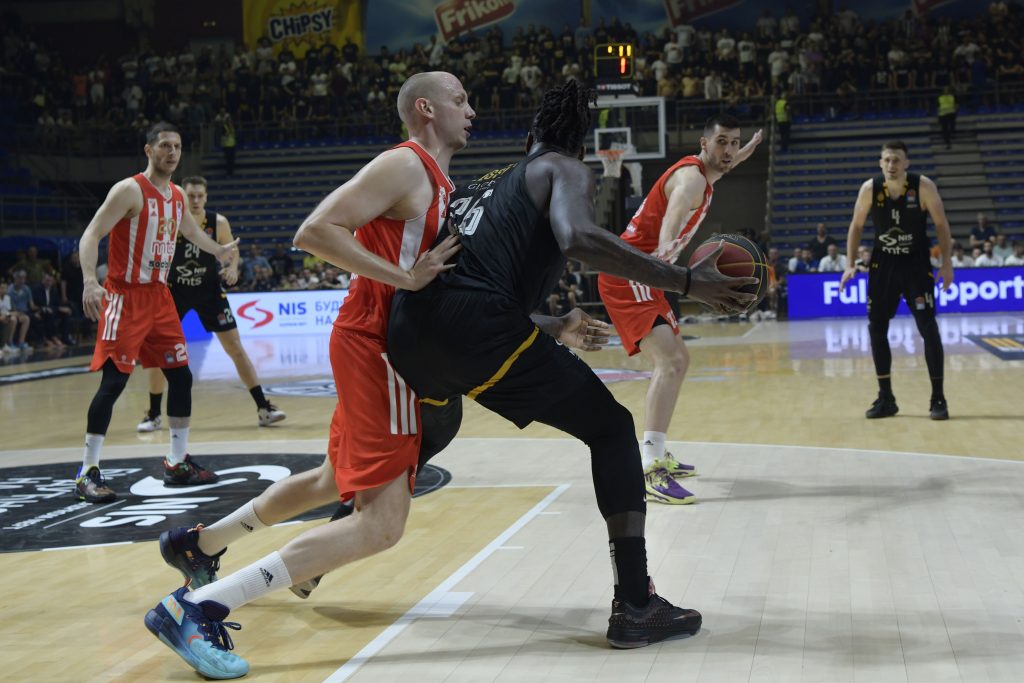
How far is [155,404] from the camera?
8.48m

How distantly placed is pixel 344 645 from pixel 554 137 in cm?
171

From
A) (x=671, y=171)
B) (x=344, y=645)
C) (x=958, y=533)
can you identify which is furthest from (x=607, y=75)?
(x=344, y=645)

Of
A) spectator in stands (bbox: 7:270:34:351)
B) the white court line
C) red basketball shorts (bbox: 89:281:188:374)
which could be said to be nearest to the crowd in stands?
spectator in stands (bbox: 7:270:34:351)

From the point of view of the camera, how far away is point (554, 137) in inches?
141

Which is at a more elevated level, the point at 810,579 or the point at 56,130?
the point at 56,130

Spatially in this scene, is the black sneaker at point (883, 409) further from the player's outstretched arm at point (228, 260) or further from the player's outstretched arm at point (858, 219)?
the player's outstretched arm at point (228, 260)

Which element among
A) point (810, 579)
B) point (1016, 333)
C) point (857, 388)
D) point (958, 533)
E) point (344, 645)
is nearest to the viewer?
point (344, 645)

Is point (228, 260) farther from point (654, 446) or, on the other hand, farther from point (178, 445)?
point (654, 446)

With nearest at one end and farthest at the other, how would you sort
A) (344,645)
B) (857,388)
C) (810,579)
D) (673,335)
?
(344,645), (810,579), (673,335), (857,388)

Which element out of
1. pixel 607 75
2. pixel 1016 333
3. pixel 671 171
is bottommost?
pixel 1016 333

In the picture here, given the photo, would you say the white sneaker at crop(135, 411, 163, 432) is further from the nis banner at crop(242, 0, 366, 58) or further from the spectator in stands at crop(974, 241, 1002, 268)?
the nis banner at crop(242, 0, 366, 58)

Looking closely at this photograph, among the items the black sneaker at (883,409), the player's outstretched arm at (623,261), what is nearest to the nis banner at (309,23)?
the black sneaker at (883,409)

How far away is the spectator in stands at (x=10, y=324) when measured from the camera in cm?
1766

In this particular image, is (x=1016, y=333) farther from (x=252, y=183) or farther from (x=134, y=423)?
(x=252, y=183)
